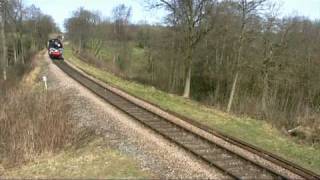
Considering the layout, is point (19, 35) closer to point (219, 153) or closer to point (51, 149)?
point (51, 149)

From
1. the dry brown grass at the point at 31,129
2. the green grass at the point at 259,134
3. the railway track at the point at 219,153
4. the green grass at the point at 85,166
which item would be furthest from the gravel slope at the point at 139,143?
the green grass at the point at 259,134

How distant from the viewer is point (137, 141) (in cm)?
1432

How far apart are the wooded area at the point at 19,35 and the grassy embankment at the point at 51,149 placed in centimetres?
2093

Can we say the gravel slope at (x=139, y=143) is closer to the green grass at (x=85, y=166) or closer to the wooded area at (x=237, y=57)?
the green grass at (x=85, y=166)

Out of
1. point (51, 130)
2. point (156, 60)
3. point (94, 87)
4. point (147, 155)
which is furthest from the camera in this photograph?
point (156, 60)

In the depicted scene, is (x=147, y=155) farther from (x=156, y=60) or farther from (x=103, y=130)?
(x=156, y=60)

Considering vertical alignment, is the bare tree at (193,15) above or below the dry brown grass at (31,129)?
above

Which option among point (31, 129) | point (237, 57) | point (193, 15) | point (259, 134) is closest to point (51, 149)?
point (31, 129)

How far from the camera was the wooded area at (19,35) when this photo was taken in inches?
1780

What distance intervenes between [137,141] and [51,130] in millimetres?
3152

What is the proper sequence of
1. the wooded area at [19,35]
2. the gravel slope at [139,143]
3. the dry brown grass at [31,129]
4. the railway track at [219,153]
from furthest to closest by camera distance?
the wooded area at [19,35] → the dry brown grass at [31,129] → the gravel slope at [139,143] → the railway track at [219,153]

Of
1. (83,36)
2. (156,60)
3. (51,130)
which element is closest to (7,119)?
(51,130)

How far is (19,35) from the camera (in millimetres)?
70875

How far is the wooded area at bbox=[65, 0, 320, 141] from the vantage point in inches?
1256
